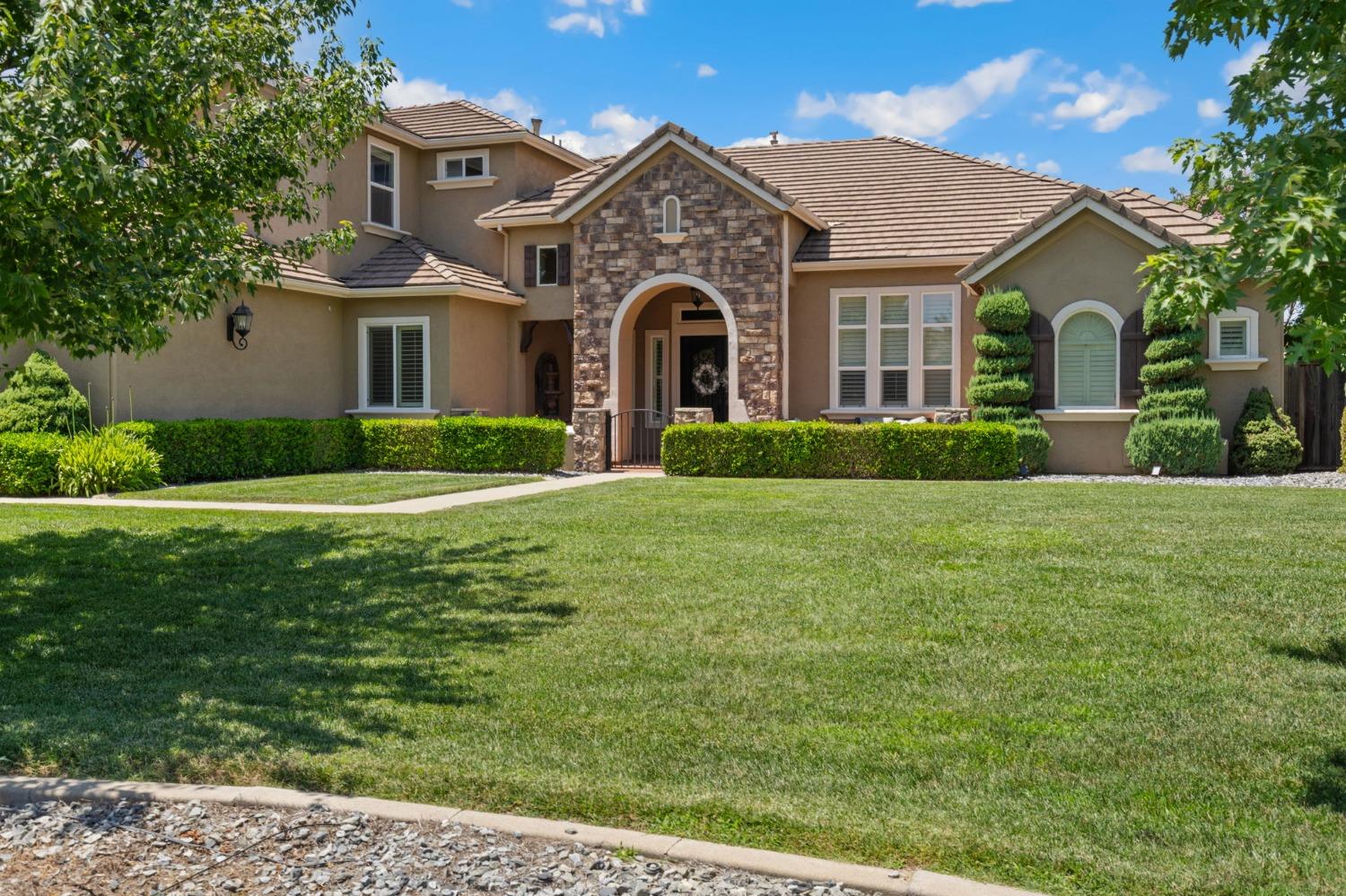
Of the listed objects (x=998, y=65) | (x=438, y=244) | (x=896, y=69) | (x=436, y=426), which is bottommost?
(x=436, y=426)

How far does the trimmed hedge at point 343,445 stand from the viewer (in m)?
16.4

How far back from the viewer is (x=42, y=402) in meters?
16.1

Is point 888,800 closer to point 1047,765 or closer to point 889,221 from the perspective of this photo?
point 1047,765

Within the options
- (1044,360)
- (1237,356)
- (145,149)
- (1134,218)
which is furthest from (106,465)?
(1237,356)

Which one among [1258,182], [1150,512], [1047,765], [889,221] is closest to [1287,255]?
[1258,182]

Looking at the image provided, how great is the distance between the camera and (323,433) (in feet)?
62.4

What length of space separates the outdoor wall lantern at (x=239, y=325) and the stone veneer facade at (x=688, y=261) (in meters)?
5.89

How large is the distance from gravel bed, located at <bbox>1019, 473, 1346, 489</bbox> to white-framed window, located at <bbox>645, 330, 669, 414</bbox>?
27.9 feet

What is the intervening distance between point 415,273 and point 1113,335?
12525 mm

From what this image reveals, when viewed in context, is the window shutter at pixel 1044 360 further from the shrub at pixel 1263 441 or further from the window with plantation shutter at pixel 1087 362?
the shrub at pixel 1263 441

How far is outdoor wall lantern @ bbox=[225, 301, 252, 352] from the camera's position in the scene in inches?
741

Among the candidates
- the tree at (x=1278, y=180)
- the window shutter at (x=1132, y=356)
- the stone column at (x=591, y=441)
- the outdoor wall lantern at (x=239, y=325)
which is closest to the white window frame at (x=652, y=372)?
the stone column at (x=591, y=441)

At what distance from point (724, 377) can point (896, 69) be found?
690 cm

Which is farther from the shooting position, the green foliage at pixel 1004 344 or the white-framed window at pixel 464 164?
the white-framed window at pixel 464 164
